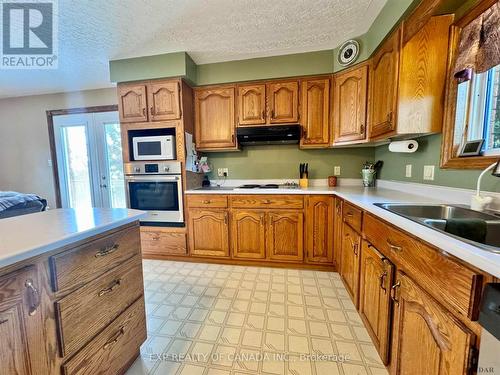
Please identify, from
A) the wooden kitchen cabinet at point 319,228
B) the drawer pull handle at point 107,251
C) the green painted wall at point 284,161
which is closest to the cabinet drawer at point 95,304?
the drawer pull handle at point 107,251

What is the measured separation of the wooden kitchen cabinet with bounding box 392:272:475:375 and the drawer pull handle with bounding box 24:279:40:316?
135 centimetres

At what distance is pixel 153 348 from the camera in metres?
1.36

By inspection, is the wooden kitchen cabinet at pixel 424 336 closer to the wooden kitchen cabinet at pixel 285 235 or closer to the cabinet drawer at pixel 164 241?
the wooden kitchen cabinet at pixel 285 235

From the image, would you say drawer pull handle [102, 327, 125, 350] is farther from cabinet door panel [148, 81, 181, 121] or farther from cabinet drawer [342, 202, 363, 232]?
cabinet door panel [148, 81, 181, 121]

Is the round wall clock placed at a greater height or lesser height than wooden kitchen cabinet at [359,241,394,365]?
greater

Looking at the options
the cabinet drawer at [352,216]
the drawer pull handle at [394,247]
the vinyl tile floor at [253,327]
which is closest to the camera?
the drawer pull handle at [394,247]

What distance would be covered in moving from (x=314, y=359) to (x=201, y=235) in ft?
5.41

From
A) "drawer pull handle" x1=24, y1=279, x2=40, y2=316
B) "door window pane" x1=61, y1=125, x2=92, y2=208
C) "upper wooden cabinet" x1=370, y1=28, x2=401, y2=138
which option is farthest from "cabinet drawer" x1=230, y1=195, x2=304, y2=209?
"door window pane" x1=61, y1=125, x2=92, y2=208

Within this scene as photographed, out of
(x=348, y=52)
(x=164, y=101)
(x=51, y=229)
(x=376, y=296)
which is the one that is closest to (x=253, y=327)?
(x=376, y=296)

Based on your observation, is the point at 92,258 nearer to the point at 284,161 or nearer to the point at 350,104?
the point at 284,161

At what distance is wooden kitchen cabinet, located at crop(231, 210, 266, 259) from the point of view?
241 centimetres

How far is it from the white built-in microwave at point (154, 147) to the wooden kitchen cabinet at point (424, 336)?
238 centimetres

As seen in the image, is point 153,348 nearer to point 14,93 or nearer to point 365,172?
point 365,172

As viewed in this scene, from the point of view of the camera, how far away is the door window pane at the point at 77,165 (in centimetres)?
351
